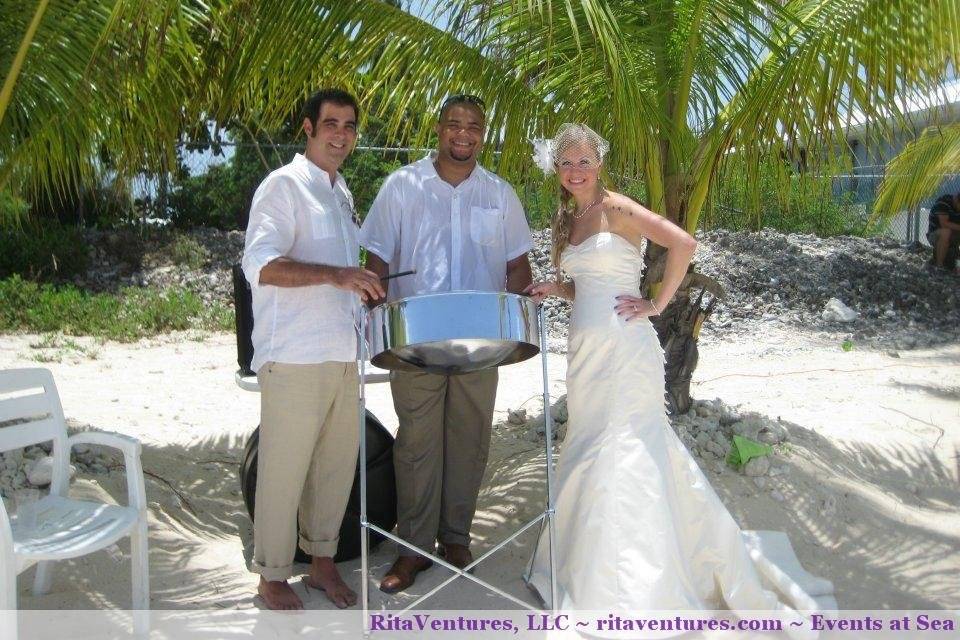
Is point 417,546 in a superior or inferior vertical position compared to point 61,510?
inferior

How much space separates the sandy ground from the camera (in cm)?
311

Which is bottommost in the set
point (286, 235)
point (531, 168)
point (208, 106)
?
point (286, 235)

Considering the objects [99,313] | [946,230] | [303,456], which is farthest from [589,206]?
[946,230]

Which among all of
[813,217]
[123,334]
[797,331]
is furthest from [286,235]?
[813,217]

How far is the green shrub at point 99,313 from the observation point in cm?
751

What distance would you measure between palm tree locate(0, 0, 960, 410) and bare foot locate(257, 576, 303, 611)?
1789 millimetres

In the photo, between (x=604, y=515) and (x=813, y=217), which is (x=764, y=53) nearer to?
(x=604, y=515)

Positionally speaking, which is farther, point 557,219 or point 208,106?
point 208,106

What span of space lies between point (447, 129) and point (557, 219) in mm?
477

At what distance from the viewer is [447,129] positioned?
9.95 ft

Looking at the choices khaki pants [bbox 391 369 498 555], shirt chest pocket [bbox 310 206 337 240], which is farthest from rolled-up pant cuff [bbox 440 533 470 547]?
shirt chest pocket [bbox 310 206 337 240]

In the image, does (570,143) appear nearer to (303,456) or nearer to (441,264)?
(441,264)

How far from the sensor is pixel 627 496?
281cm

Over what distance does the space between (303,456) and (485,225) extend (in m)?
0.98
